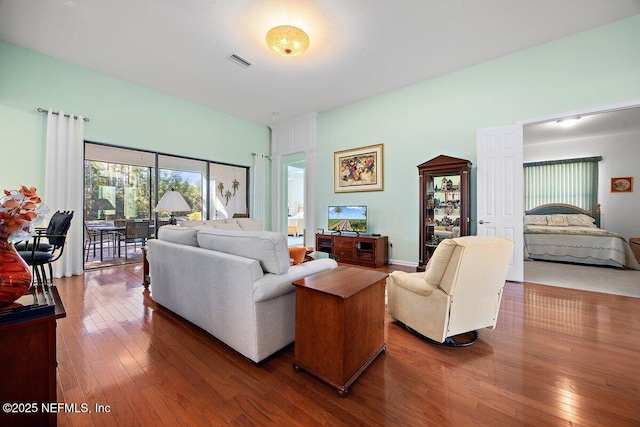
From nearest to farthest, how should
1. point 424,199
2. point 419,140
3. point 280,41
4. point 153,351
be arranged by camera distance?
point 153,351
point 280,41
point 424,199
point 419,140

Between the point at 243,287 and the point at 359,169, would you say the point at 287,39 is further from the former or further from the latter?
the point at 359,169

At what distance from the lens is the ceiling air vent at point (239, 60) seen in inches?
149

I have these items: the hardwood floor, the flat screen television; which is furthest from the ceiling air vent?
the hardwood floor

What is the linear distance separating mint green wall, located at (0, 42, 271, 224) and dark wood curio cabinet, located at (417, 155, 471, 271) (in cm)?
453

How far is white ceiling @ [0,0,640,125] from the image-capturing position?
287 cm

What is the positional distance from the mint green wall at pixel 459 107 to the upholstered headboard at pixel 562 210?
4236 mm

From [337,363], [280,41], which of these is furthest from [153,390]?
[280,41]

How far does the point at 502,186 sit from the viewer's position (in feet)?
12.3

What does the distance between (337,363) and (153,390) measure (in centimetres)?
105

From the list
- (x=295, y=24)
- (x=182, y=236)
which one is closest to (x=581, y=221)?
(x=295, y=24)

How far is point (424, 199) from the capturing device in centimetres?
431

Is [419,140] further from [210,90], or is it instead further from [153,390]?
[153,390]

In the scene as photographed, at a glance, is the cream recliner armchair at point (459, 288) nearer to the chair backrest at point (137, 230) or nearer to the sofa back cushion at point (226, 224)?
the sofa back cushion at point (226, 224)

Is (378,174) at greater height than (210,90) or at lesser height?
Answer: lesser
